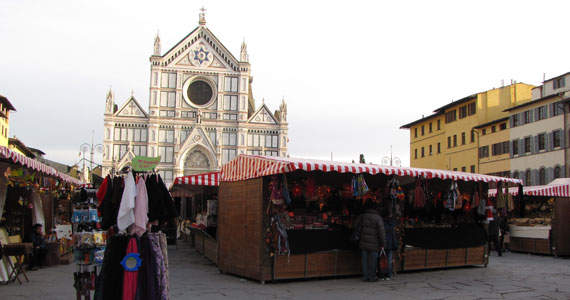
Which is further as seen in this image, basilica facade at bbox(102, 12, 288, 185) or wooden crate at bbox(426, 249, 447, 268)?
basilica facade at bbox(102, 12, 288, 185)

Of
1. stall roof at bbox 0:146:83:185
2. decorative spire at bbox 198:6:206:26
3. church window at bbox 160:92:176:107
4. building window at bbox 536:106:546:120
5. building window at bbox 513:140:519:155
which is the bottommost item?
stall roof at bbox 0:146:83:185

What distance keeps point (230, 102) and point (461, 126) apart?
26362mm

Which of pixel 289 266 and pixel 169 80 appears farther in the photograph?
pixel 169 80

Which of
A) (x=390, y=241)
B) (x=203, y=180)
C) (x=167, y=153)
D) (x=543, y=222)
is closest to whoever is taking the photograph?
(x=390, y=241)

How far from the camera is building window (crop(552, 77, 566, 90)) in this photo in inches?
1303

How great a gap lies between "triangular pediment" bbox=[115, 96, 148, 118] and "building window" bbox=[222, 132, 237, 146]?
343 inches

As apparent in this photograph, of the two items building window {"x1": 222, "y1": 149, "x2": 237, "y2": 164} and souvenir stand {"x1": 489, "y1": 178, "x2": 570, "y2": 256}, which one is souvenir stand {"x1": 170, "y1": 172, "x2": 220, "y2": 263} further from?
building window {"x1": 222, "y1": 149, "x2": 237, "y2": 164}

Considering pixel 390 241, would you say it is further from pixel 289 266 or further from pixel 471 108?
pixel 471 108

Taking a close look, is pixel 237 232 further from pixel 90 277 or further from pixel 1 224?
pixel 1 224

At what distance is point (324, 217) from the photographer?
11.4 metres

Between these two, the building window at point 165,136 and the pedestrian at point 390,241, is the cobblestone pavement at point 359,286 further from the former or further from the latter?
the building window at point 165,136

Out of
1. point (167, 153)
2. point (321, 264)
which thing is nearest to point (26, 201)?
point (321, 264)

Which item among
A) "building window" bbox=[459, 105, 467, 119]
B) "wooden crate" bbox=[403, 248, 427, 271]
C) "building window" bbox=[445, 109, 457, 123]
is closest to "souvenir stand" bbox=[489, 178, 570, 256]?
"wooden crate" bbox=[403, 248, 427, 271]

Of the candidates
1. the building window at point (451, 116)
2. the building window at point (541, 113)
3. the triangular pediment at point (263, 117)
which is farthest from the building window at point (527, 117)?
the triangular pediment at point (263, 117)
